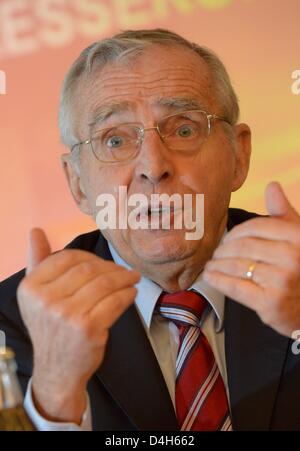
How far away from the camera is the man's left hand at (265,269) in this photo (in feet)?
3.24

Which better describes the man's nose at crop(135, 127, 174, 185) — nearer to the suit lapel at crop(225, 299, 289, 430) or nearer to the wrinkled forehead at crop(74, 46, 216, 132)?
the wrinkled forehead at crop(74, 46, 216, 132)

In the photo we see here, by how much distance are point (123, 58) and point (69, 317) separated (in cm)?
64

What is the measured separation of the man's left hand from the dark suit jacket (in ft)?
0.88

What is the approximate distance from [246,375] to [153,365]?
6.7 inches

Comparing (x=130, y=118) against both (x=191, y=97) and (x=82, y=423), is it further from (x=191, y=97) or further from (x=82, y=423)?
(x=82, y=423)

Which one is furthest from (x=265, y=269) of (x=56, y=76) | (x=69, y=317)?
(x=56, y=76)

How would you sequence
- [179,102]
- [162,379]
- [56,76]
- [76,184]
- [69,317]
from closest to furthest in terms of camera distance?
[69,317] → [162,379] → [179,102] → [76,184] → [56,76]

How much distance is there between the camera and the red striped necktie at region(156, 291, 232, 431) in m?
1.21

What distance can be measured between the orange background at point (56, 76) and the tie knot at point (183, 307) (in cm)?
45

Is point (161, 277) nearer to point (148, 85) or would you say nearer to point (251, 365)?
point (251, 365)

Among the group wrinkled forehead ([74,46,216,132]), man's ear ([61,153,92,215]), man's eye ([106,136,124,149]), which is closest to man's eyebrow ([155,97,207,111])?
wrinkled forehead ([74,46,216,132])

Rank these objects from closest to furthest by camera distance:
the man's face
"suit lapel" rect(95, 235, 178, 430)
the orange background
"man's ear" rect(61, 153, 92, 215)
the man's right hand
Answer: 1. the man's right hand
2. "suit lapel" rect(95, 235, 178, 430)
3. the man's face
4. "man's ear" rect(61, 153, 92, 215)
5. the orange background

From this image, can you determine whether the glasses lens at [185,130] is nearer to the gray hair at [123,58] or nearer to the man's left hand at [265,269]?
the gray hair at [123,58]

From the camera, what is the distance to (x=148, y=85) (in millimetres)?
1373
